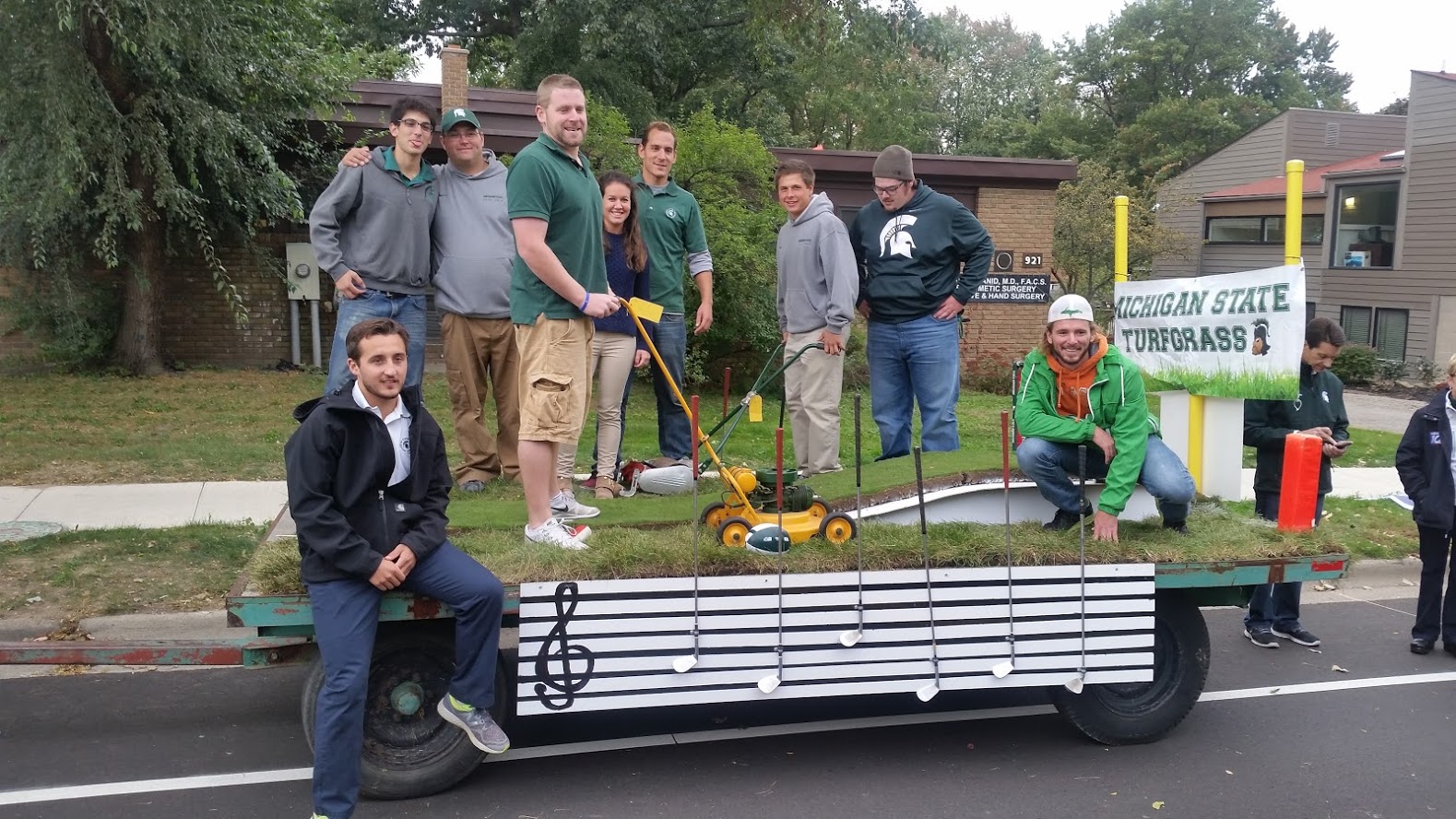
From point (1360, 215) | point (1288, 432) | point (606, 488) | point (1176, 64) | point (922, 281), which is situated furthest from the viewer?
point (1176, 64)

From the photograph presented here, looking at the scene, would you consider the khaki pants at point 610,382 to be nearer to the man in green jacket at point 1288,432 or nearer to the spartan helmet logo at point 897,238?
the spartan helmet logo at point 897,238

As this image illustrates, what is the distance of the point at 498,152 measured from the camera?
14.5 meters

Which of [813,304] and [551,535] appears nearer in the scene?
[551,535]

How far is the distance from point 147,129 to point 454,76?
375 centimetres

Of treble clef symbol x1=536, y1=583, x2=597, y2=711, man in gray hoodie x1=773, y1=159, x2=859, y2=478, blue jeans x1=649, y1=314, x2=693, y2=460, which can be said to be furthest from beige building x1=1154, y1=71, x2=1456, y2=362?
treble clef symbol x1=536, y1=583, x2=597, y2=711

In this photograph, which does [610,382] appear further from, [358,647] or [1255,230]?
[1255,230]

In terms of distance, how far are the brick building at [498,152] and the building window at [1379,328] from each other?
408 inches

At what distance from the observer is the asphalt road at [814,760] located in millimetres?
4070

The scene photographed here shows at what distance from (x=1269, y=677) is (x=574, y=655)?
11.9ft

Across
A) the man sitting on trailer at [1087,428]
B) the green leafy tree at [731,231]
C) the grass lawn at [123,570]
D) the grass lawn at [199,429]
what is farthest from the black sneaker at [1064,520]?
the green leafy tree at [731,231]

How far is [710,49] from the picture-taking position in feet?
81.0

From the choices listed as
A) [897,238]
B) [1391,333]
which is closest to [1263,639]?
[897,238]

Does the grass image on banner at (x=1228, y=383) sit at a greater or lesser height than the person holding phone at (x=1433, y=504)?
greater

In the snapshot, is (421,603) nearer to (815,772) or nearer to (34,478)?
(815,772)
